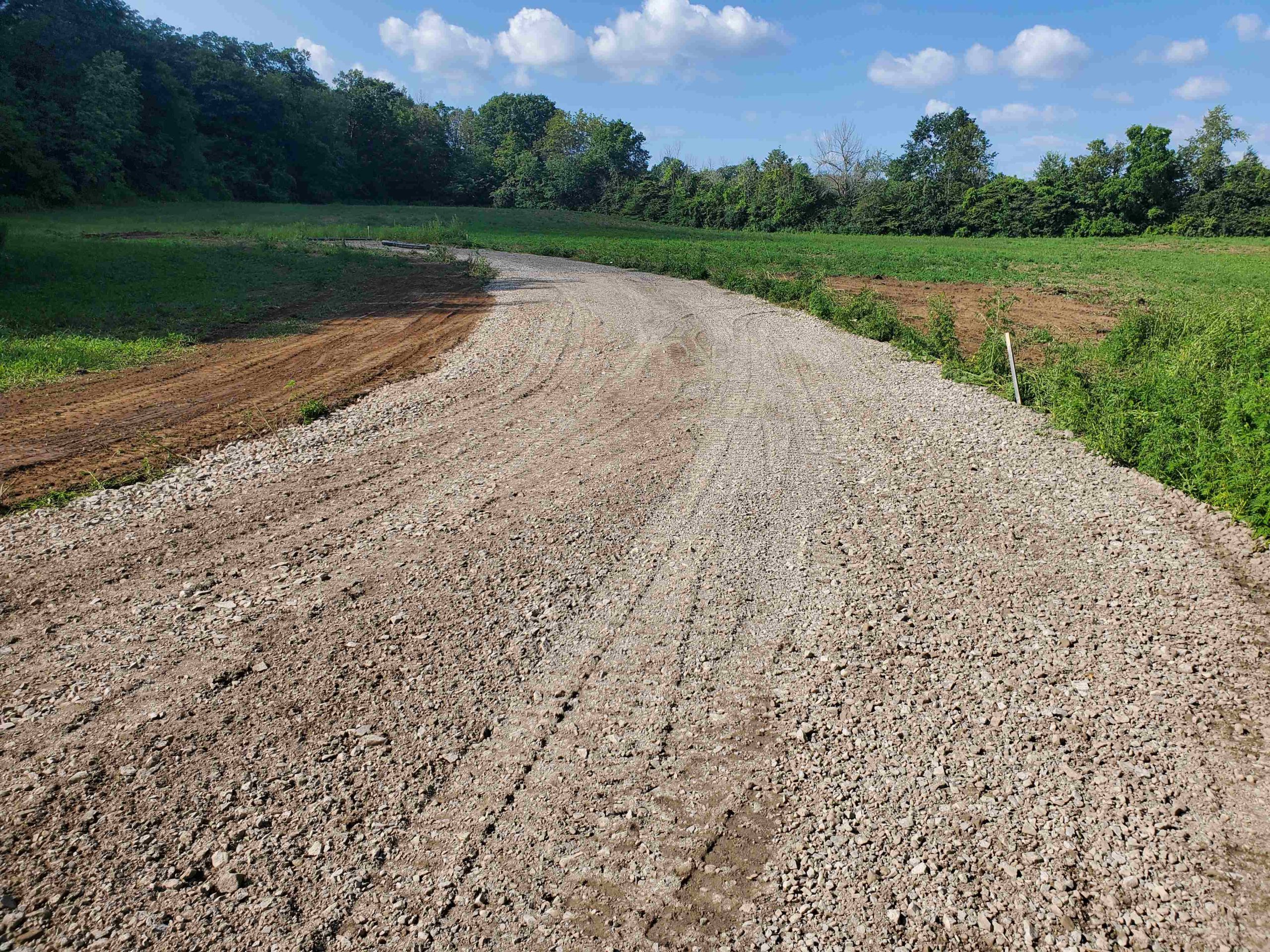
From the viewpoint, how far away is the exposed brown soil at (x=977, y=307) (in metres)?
15.8

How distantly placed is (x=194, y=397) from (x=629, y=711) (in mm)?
8016

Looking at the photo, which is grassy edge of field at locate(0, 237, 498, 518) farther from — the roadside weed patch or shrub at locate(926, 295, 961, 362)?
shrub at locate(926, 295, 961, 362)

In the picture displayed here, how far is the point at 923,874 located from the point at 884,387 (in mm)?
8900

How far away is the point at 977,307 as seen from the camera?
1936cm

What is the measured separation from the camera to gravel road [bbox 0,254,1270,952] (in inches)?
111

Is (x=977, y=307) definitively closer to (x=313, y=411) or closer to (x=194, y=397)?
(x=313, y=411)

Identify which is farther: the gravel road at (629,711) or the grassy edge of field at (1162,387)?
the grassy edge of field at (1162,387)

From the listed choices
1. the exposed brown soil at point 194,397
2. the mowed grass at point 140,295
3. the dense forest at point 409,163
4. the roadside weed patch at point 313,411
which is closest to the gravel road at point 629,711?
the exposed brown soil at point 194,397

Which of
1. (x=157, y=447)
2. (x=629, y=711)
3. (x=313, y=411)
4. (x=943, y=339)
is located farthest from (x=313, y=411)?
(x=943, y=339)

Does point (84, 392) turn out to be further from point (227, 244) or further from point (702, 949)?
point (227, 244)

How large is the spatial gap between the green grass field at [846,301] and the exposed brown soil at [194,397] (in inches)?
46.9

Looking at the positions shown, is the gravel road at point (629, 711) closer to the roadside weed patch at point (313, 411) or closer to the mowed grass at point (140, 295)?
the roadside weed patch at point (313, 411)

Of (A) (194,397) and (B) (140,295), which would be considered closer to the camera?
(A) (194,397)

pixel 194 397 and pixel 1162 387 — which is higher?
pixel 1162 387
